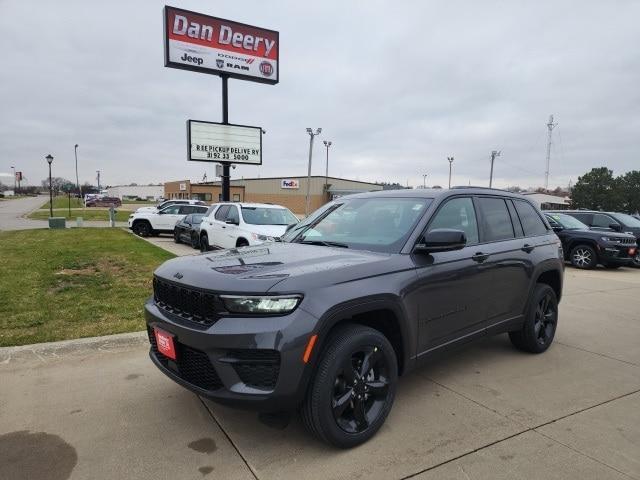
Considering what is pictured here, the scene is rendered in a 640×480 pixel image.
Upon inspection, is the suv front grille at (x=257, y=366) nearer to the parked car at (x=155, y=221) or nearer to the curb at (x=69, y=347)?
the curb at (x=69, y=347)

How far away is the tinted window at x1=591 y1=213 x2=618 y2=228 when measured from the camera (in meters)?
15.1

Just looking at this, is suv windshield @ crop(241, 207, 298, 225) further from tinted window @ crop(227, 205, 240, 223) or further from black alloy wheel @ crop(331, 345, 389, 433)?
black alloy wheel @ crop(331, 345, 389, 433)

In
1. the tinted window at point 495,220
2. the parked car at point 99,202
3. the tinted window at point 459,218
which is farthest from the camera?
the parked car at point 99,202

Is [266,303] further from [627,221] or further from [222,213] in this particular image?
[627,221]

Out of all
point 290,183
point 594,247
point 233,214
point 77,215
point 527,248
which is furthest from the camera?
point 290,183

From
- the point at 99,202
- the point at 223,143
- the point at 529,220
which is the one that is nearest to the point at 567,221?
the point at 529,220

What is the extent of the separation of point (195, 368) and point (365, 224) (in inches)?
72.8

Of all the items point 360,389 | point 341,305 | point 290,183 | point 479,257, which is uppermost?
point 290,183

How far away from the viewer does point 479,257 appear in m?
4.06

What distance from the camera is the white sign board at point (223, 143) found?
16.9 metres

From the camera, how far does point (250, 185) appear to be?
65.7 meters

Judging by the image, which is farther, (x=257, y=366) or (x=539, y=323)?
(x=539, y=323)

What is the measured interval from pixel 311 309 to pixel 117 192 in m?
140

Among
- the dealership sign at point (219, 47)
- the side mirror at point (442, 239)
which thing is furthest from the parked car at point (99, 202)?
the side mirror at point (442, 239)
